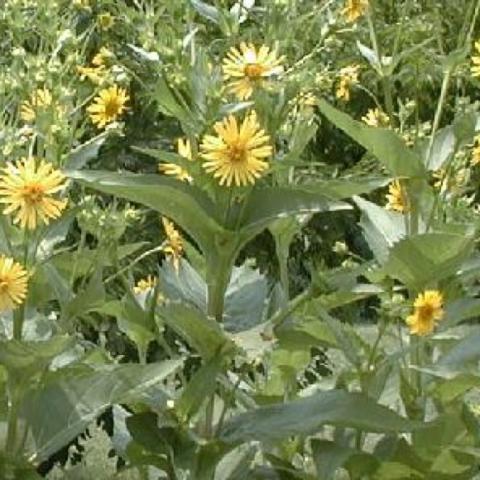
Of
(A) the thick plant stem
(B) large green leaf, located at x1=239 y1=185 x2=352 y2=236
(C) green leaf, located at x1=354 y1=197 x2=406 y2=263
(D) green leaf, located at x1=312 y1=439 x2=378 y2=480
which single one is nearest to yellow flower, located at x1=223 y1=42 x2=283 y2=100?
(B) large green leaf, located at x1=239 y1=185 x2=352 y2=236

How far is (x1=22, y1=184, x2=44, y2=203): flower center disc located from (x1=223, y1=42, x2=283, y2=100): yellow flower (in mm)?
328

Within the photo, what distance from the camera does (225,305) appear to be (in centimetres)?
242

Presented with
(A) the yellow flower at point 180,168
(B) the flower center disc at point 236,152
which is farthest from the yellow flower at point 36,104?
(B) the flower center disc at point 236,152

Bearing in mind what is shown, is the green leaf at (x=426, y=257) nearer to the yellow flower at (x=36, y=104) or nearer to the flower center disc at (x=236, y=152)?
the flower center disc at (x=236, y=152)

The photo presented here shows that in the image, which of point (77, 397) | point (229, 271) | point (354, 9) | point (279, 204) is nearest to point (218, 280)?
point (229, 271)

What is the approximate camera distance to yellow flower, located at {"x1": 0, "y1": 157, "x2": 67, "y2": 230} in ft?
6.80

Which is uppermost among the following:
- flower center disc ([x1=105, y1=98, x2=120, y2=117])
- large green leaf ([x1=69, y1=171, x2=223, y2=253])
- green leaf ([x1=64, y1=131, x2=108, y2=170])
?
flower center disc ([x1=105, y1=98, x2=120, y2=117])

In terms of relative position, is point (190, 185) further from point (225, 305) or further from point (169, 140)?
point (169, 140)

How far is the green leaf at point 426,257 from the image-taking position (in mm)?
2250

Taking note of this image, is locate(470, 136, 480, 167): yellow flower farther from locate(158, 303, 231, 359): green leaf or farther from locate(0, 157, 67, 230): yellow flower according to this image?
locate(0, 157, 67, 230): yellow flower

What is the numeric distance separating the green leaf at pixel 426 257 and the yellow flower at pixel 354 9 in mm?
421

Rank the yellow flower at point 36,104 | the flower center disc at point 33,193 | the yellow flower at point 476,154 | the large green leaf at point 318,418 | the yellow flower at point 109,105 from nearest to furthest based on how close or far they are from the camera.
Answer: the flower center disc at point 33,193 < the large green leaf at point 318,418 < the yellow flower at point 36,104 < the yellow flower at point 109,105 < the yellow flower at point 476,154

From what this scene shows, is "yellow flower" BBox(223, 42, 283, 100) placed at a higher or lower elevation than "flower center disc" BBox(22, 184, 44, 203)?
higher

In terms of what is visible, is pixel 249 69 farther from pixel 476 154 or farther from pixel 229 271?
pixel 476 154
